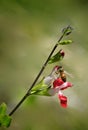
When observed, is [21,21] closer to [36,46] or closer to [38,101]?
[36,46]

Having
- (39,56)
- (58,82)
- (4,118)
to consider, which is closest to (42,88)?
(58,82)

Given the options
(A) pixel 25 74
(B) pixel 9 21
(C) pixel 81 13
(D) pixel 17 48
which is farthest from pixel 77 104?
(C) pixel 81 13

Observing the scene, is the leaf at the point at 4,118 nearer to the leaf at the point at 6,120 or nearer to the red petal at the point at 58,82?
the leaf at the point at 6,120

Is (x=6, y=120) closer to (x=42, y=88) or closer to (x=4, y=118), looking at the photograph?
(x=4, y=118)

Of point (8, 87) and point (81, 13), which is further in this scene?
point (81, 13)

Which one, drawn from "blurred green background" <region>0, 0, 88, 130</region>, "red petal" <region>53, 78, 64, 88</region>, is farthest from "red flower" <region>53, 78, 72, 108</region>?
"blurred green background" <region>0, 0, 88, 130</region>

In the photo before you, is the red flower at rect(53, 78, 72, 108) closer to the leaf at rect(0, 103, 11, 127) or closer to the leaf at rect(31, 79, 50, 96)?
the leaf at rect(31, 79, 50, 96)

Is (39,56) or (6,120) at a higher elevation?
(6,120)

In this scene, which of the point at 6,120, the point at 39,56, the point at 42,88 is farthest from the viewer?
the point at 39,56
